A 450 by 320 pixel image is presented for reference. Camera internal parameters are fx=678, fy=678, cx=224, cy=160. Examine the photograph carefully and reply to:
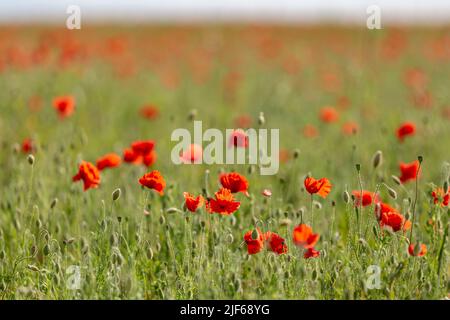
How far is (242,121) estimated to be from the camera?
4.54 meters

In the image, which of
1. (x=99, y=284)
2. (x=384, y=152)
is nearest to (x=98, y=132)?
(x=384, y=152)

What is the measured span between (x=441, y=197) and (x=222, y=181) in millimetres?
749

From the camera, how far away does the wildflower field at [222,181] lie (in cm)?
218

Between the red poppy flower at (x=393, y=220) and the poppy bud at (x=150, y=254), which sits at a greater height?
the red poppy flower at (x=393, y=220)

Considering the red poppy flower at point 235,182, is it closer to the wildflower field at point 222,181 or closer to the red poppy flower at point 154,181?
the wildflower field at point 222,181

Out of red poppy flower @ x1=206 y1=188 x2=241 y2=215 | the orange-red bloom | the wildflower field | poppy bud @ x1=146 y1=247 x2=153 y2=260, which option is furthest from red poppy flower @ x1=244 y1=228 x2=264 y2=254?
the orange-red bloom

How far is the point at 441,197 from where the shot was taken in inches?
91.0

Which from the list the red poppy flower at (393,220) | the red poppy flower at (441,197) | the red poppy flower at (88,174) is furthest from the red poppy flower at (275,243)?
the red poppy flower at (88,174)

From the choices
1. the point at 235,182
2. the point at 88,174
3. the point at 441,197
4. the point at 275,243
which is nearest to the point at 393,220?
the point at 441,197

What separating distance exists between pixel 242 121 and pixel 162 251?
6.56ft

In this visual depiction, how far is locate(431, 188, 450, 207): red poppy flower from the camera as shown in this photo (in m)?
2.29

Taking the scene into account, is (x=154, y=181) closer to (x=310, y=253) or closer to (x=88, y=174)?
(x=88, y=174)

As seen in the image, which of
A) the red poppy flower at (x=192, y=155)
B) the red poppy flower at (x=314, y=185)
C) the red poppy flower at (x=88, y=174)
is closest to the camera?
the red poppy flower at (x=314, y=185)

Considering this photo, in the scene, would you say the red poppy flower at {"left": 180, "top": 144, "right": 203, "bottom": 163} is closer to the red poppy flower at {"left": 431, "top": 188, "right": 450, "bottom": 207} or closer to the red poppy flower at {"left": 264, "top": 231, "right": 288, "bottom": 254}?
the red poppy flower at {"left": 264, "top": 231, "right": 288, "bottom": 254}
